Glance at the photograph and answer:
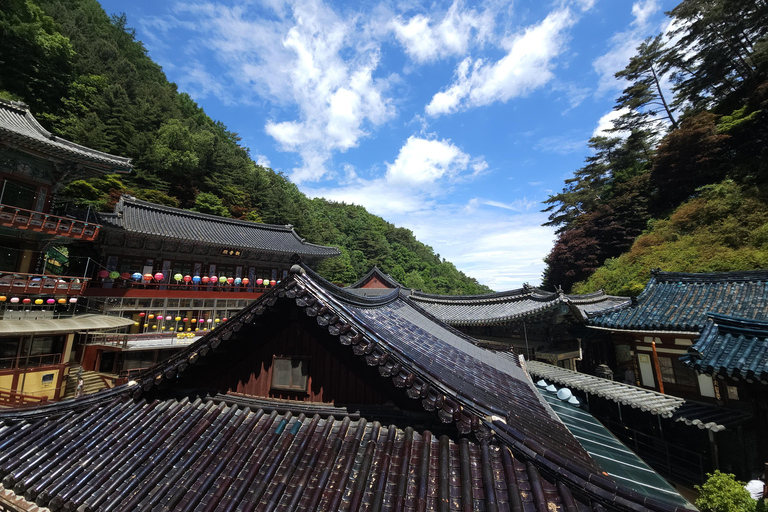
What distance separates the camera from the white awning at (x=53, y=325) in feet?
51.6

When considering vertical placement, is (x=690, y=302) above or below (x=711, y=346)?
above

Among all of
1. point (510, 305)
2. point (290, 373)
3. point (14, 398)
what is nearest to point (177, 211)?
point (14, 398)

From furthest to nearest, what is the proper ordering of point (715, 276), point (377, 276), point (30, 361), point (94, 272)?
1. point (377, 276)
2. point (94, 272)
3. point (30, 361)
4. point (715, 276)

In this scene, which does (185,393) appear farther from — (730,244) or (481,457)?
(730,244)

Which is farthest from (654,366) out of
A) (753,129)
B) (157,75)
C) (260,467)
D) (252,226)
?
(157,75)

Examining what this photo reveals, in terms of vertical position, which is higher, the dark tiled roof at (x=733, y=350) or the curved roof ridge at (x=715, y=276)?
the curved roof ridge at (x=715, y=276)

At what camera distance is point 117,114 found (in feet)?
136

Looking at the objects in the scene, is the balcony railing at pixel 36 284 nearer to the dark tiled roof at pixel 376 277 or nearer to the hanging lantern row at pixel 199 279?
the hanging lantern row at pixel 199 279

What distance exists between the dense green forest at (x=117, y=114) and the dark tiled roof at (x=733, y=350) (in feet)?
132

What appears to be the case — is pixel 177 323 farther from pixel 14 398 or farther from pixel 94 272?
pixel 14 398

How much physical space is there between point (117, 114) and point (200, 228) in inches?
986

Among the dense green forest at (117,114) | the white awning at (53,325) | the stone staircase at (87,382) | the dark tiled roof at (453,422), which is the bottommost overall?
the stone staircase at (87,382)

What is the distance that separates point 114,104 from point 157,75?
3453 cm

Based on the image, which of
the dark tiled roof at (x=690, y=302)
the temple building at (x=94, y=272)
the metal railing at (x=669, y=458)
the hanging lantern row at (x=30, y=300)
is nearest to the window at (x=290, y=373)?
the temple building at (x=94, y=272)
